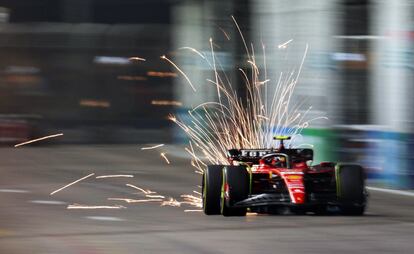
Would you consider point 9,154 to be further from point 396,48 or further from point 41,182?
A: point 396,48

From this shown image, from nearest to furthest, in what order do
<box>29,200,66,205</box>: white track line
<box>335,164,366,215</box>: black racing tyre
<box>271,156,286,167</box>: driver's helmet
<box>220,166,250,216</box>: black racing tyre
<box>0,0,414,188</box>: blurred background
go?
<box>220,166,250,216</box>: black racing tyre → <box>335,164,366,215</box>: black racing tyre → <box>271,156,286,167</box>: driver's helmet → <box>29,200,66,205</box>: white track line → <box>0,0,414,188</box>: blurred background

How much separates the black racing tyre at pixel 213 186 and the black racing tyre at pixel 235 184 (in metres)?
0.10

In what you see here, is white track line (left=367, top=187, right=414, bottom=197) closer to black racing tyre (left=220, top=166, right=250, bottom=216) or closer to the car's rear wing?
the car's rear wing

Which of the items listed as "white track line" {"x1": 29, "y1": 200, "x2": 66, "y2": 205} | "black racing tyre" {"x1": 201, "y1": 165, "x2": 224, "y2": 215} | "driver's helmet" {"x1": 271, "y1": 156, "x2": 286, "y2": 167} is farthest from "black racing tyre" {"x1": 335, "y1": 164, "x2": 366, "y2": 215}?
"white track line" {"x1": 29, "y1": 200, "x2": 66, "y2": 205}

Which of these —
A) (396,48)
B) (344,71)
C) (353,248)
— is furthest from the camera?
(344,71)

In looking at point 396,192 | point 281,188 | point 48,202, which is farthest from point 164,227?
point 396,192

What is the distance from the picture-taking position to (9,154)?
79.3ft

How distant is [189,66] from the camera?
25984mm

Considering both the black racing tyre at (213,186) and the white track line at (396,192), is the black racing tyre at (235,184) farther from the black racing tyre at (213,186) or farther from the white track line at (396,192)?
the white track line at (396,192)

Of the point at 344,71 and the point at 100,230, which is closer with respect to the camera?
the point at 100,230

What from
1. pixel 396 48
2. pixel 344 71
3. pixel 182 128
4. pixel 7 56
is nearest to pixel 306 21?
pixel 344 71

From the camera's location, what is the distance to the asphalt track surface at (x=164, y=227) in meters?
9.95

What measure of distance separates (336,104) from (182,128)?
7.74 m

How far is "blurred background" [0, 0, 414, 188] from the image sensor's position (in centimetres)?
1709
